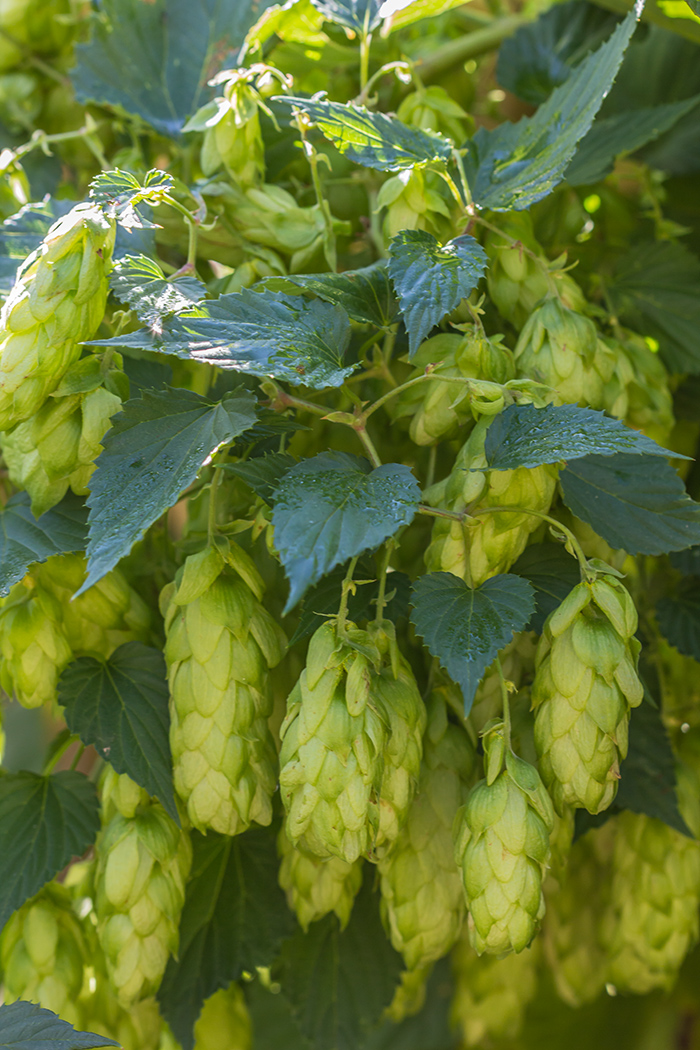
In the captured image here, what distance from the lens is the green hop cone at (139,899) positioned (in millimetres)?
419

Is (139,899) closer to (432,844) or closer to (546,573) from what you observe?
(432,844)

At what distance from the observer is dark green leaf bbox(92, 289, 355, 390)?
322mm

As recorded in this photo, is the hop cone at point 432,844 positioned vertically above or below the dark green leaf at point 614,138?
below

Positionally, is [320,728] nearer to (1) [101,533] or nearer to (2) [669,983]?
(1) [101,533]

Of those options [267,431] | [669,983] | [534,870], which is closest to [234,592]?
[267,431]

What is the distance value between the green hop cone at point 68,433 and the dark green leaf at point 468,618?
0.16 meters

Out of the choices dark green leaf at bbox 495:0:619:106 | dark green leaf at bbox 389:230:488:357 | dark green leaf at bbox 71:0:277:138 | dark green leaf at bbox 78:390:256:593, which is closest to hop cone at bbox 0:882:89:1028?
dark green leaf at bbox 78:390:256:593

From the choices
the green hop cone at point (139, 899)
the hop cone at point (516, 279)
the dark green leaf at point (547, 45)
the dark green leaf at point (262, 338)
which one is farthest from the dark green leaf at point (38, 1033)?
the dark green leaf at point (547, 45)

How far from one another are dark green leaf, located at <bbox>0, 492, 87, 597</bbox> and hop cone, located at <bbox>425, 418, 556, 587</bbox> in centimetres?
16

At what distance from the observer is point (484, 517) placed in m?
0.37

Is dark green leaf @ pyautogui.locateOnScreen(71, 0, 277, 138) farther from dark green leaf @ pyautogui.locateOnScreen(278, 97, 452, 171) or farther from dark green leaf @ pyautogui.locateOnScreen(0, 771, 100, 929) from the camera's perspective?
dark green leaf @ pyautogui.locateOnScreen(0, 771, 100, 929)

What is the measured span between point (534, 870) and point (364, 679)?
0.36ft

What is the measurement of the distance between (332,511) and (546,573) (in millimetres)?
143

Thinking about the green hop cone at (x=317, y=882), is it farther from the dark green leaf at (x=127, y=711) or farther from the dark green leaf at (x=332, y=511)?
the dark green leaf at (x=332, y=511)
